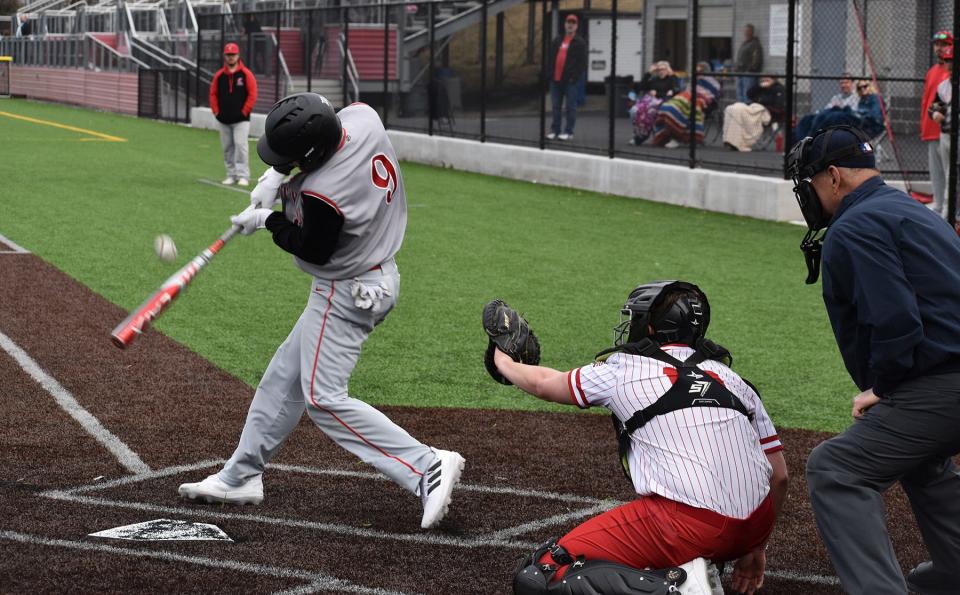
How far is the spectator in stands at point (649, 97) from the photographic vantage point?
64.2 ft

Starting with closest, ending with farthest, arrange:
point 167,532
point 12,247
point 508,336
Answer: point 508,336 < point 167,532 < point 12,247

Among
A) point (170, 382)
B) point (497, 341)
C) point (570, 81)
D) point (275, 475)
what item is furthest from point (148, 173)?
point (497, 341)

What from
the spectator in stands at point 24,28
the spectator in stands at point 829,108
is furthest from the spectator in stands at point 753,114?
the spectator in stands at point 24,28

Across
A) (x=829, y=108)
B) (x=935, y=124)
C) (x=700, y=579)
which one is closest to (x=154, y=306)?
(x=700, y=579)

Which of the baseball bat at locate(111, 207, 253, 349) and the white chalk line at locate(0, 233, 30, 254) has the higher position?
the baseball bat at locate(111, 207, 253, 349)

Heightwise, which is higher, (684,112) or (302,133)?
(684,112)

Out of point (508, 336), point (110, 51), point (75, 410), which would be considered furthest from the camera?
point (110, 51)

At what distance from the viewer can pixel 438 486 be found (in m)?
5.79

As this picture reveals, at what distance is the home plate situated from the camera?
5.71 m

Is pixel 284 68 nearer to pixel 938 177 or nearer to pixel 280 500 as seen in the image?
pixel 938 177

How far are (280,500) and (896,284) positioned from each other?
3.22 metres

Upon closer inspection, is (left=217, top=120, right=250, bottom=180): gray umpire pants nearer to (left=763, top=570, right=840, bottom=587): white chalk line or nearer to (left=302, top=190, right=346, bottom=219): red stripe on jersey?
(left=302, top=190, right=346, bottom=219): red stripe on jersey

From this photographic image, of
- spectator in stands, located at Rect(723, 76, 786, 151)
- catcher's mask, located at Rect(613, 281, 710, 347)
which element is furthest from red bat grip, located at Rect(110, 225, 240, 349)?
spectator in stands, located at Rect(723, 76, 786, 151)

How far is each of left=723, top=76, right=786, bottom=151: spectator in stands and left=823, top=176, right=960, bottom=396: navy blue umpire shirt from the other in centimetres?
1269
